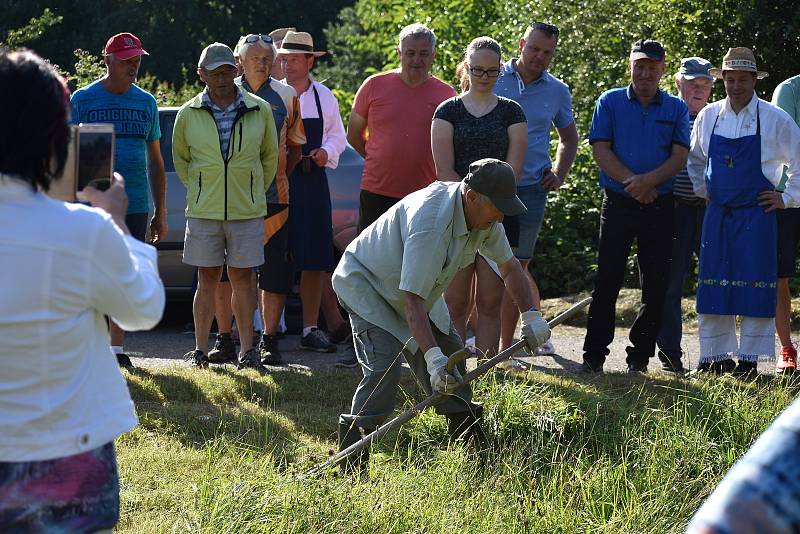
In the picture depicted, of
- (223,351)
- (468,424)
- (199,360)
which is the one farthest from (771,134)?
(199,360)

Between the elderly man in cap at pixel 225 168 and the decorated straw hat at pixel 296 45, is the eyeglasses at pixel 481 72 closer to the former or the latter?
the elderly man in cap at pixel 225 168

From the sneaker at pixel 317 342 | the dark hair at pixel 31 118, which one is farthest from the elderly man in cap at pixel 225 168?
the dark hair at pixel 31 118

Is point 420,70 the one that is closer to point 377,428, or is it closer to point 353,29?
point 377,428

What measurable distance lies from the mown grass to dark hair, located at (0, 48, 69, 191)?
1.94 metres

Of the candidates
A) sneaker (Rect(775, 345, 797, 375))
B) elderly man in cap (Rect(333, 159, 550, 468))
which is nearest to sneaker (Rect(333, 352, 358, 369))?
elderly man in cap (Rect(333, 159, 550, 468))

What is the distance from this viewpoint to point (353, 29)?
34.2 meters

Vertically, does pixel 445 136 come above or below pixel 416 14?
below

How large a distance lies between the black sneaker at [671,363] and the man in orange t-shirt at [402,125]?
6.12 ft

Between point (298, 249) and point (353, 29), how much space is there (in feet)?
87.8

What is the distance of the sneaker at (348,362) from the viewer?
7.62 meters

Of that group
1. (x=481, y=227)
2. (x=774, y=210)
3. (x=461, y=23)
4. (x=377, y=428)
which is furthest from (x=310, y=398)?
(x=461, y=23)

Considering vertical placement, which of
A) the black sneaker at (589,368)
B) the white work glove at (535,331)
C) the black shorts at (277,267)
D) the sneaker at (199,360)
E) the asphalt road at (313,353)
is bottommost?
the asphalt road at (313,353)

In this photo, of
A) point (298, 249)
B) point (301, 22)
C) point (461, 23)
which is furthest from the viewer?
point (301, 22)

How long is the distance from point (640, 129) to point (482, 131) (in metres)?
1.06
